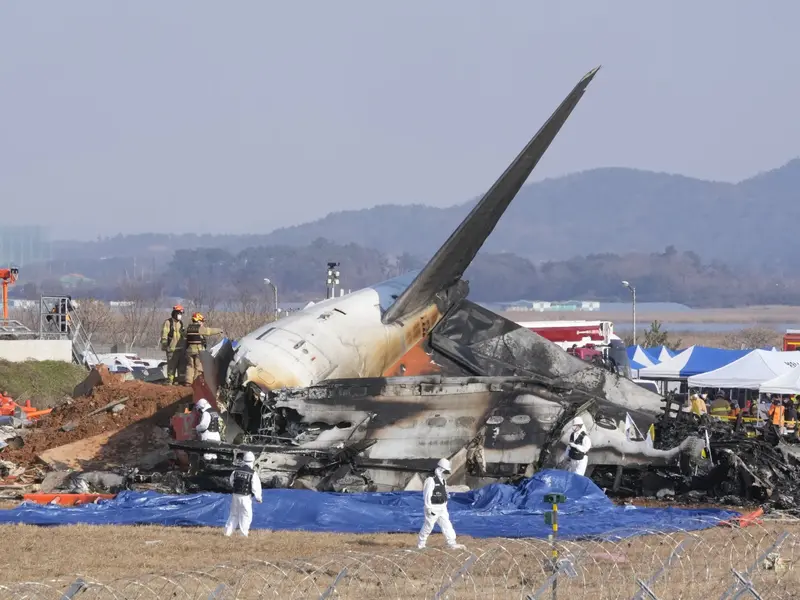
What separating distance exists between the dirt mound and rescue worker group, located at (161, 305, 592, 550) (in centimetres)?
157

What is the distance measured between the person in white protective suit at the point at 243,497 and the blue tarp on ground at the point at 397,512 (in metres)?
1.26

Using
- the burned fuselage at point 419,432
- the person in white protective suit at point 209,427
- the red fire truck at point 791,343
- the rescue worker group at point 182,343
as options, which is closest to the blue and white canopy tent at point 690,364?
the red fire truck at point 791,343

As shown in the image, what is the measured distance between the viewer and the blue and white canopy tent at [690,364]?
157ft

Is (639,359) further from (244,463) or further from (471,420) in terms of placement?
(244,463)

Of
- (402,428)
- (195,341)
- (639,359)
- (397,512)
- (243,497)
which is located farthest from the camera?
(639,359)

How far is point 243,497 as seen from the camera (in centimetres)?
1881

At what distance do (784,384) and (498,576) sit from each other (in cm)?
2848

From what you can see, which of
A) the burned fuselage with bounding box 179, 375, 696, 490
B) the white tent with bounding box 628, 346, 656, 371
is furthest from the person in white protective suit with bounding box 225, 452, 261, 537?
the white tent with bounding box 628, 346, 656, 371

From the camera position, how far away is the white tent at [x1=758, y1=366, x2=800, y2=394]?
135 ft

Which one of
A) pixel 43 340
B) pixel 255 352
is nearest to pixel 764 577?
pixel 255 352

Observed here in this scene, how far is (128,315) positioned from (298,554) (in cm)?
9666

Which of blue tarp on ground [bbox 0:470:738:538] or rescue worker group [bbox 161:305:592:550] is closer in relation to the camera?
rescue worker group [bbox 161:305:592:550]

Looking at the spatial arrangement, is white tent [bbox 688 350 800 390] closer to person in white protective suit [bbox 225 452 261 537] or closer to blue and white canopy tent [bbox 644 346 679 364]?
blue and white canopy tent [bbox 644 346 679 364]

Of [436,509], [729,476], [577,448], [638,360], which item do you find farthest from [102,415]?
[638,360]
